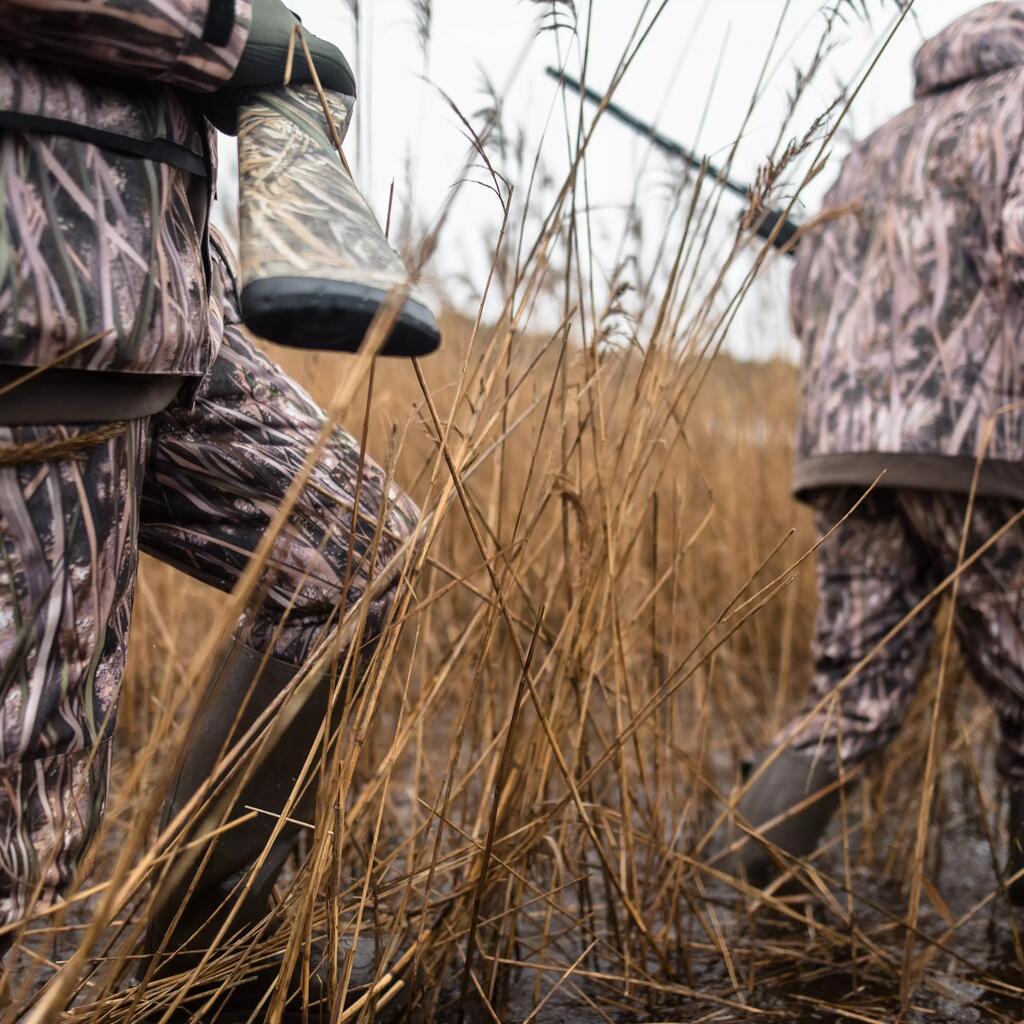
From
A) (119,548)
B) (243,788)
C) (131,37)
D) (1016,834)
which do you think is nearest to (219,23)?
(131,37)

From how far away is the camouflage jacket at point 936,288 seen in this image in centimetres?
158

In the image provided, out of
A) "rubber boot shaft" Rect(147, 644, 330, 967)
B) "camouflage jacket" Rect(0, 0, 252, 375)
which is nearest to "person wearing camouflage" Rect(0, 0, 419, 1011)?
"camouflage jacket" Rect(0, 0, 252, 375)

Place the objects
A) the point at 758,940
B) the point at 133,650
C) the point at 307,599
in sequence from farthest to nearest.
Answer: the point at 133,650
the point at 758,940
the point at 307,599

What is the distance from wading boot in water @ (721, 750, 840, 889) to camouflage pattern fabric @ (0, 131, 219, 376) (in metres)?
1.39

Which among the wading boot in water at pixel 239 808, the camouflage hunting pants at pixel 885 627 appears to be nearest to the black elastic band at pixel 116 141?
the wading boot in water at pixel 239 808

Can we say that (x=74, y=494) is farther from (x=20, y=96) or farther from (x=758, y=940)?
(x=758, y=940)

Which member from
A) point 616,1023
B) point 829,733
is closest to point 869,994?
point 616,1023

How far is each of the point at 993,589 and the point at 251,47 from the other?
4.30 feet

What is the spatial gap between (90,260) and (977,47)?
4.55ft

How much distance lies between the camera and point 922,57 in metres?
1.75

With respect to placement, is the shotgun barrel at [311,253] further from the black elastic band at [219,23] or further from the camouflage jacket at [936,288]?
the camouflage jacket at [936,288]

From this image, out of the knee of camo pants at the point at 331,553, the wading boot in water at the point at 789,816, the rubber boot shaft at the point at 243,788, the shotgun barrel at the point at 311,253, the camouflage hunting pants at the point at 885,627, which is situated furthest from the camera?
the wading boot in water at the point at 789,816

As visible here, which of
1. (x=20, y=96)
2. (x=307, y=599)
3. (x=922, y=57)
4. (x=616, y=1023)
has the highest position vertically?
(x=922, y=57)

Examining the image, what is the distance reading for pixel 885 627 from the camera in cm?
186
